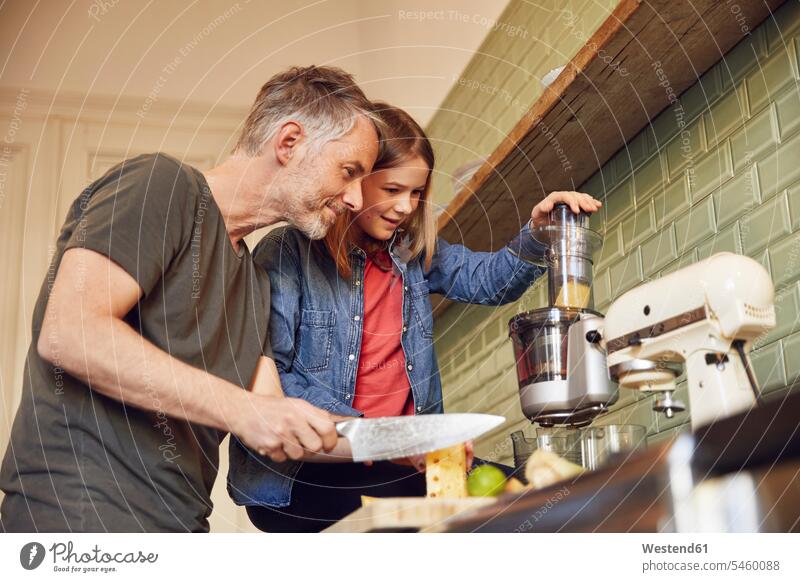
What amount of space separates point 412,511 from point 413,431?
8 centimetres

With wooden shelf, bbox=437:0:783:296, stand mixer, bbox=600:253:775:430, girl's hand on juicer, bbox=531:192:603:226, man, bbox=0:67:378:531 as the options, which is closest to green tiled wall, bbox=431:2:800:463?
wooden shelf, bbox=437:0:783:296

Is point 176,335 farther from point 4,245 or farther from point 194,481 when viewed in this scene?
point 4,245

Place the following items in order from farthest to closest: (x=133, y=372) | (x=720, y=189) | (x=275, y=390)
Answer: (x=720, y=189)
(x=275, y=390)
(x=133, y=372)

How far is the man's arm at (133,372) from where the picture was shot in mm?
934

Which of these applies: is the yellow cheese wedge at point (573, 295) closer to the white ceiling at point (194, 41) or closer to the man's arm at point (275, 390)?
the man's arm at point (275, 390)

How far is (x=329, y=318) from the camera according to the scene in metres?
1.16

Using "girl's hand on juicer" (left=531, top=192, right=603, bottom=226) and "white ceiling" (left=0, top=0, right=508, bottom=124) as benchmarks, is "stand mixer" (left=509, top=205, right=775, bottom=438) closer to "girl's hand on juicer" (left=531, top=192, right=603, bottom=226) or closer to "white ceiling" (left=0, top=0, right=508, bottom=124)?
"girl's hand on juicer" (left=531, top=192, right=603, bottom=226)

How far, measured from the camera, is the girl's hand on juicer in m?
1.14

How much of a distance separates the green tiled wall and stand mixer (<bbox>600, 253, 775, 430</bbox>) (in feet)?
0.91

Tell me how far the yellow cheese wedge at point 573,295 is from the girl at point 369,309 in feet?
0.29

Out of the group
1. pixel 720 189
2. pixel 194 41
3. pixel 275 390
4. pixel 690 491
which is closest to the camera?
pixel 690 491

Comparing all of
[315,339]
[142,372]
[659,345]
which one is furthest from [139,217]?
[659,345]

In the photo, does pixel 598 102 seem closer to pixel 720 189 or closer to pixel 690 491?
pixel 720 189
